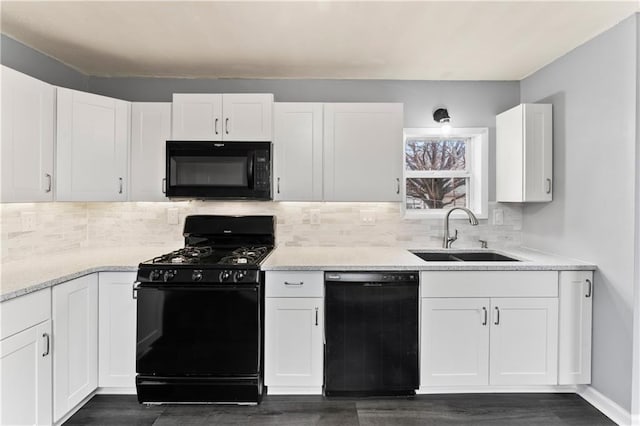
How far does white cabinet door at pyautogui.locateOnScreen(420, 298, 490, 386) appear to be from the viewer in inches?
90.5

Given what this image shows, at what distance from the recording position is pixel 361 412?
219 cm

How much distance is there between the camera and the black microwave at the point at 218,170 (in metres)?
2.61

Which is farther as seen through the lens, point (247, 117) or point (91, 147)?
point (247, 117)

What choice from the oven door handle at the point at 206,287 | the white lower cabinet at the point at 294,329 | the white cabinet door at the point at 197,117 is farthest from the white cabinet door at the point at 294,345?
the white cabinet door at the point at 197,117

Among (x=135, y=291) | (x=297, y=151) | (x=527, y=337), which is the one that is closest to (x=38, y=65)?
(x=135, y=291)

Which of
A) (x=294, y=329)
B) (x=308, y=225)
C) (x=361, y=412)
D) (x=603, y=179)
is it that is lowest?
(x=361, y=412)

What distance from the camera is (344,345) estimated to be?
228cm

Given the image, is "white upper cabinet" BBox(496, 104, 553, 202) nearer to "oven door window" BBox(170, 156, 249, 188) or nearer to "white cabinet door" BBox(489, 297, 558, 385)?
"white cabinet door" BBox(489, 297, 558, 385)

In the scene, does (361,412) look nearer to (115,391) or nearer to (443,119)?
(115,391)

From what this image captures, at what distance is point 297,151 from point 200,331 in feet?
4.82

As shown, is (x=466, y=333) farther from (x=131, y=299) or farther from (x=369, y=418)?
(x=131, y=299)

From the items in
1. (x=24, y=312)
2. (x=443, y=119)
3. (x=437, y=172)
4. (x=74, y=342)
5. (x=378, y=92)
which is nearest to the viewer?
(x=24, y=312)

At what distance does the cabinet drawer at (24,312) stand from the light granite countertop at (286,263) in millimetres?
42

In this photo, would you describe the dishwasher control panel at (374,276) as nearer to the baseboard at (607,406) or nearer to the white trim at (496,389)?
the white trim at (496,389)
